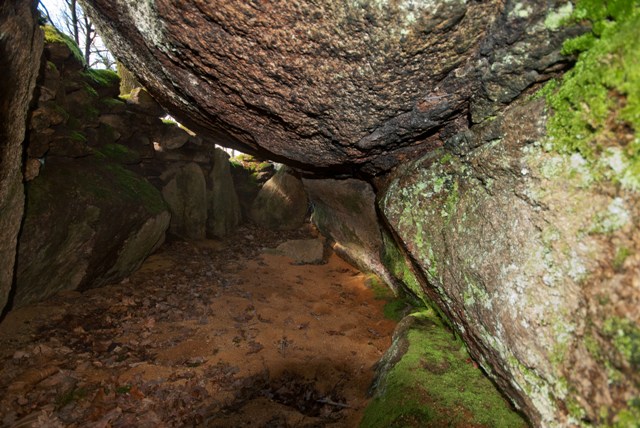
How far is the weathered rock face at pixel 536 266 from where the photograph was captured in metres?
2.02

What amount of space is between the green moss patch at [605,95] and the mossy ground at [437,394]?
255 centimetres

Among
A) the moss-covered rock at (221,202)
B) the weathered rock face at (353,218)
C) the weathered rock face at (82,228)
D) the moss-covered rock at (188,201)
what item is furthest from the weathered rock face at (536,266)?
the moss-covered rock at (221,202)

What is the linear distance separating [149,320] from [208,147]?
24.1ft

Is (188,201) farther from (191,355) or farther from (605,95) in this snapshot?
(605,95)

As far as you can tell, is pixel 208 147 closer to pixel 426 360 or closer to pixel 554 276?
pixel 426 360

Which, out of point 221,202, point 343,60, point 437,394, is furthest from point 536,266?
point 221,202

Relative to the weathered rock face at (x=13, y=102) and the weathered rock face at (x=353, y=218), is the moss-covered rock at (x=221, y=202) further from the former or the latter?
the weathered rock face at (x=13, y=102)

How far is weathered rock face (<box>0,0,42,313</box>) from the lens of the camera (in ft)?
12.6

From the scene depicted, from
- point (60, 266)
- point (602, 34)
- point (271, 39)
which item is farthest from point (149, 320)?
point (602, 34)

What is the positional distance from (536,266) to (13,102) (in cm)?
633

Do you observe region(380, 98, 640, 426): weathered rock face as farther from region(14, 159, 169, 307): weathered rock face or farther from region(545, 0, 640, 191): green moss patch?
region(14, 159, 169, 307): weathered rock face

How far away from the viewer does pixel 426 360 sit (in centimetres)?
402

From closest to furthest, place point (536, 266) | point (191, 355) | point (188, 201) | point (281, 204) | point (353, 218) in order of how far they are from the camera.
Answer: point (536, 266)
point (191, 355)
point (353, 218)
point (188, 201)
point (281, 204)

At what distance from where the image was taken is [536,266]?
2.58 m
